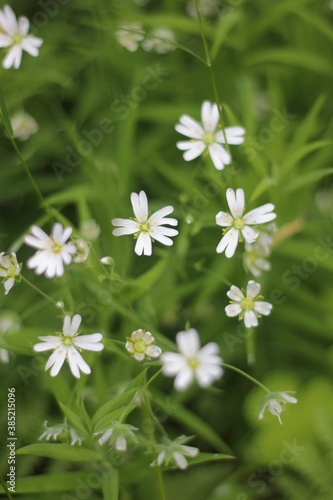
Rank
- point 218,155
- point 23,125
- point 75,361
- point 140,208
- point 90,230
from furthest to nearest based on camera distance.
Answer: point 23,125 < point 90,230 < point 218,155 < point 140,208 < point 75,361

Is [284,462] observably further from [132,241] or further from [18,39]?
[18,39]

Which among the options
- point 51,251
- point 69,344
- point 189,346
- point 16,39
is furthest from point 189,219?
point 16,39

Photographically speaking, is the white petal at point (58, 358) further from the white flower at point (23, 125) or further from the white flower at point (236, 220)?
the white flower at point (23, 125)

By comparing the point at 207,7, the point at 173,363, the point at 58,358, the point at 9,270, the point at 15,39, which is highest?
the point at 207,7

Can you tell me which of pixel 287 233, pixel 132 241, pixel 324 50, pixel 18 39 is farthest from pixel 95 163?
pixel 324 50

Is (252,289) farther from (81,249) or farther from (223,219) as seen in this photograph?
(81,249)

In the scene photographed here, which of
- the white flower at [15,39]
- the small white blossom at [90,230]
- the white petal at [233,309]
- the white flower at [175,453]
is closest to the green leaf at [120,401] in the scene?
the white flower at [175,453]

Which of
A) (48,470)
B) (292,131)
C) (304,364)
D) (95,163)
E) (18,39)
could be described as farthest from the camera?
(292,131)
